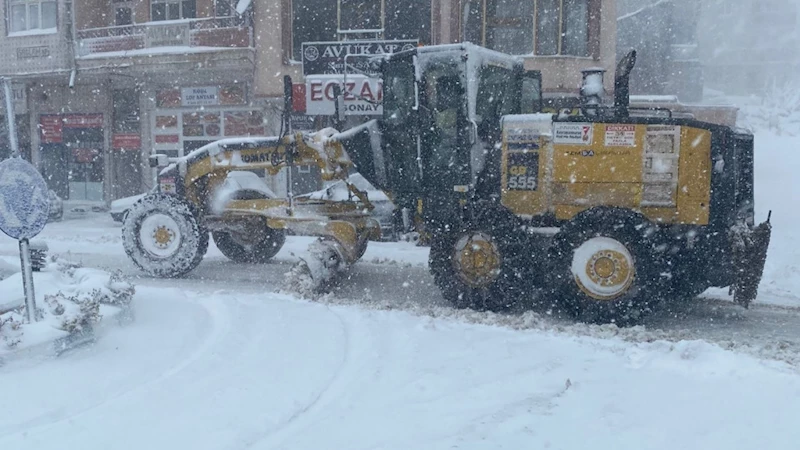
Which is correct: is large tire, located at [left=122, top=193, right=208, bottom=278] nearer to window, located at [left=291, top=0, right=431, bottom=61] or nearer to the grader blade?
the grader blade

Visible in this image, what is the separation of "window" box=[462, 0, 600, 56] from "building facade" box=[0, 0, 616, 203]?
0.08 feet

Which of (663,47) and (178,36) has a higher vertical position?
(663,47)

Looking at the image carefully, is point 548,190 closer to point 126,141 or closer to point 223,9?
point 223,9

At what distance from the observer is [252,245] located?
10555mm

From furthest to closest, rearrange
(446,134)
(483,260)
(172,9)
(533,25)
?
(172,9) < (533,25) < (446,134) < (483,260)

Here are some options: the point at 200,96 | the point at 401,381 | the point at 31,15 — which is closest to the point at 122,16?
the point at 31,15

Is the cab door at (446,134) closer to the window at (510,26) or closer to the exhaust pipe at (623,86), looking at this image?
the exhaust pipe at (623,86)

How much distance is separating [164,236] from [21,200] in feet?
12.8

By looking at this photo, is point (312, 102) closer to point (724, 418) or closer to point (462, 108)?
point (462, 108)

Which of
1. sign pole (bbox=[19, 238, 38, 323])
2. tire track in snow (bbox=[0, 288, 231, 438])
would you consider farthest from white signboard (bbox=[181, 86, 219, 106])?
sign pole (bbox=[19, 238, 38, 323])

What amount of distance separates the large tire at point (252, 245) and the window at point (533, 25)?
9.47 m

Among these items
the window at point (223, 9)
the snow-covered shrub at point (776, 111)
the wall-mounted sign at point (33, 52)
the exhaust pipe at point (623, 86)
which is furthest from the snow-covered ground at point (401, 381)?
the snow-covered shrub at point (776, 111)

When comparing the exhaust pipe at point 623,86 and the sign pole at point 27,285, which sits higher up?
the exhaust pipe at point 623,86

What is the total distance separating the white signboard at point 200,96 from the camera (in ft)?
65.7
